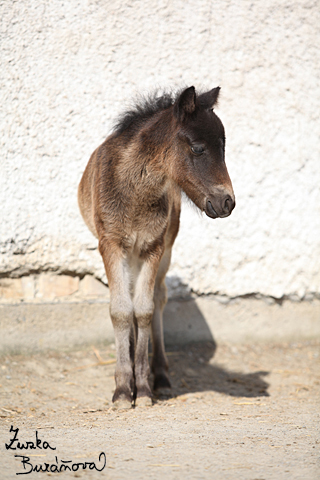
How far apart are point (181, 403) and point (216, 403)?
0.30 meters

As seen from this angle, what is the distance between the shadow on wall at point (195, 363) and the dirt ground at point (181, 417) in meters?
0.02

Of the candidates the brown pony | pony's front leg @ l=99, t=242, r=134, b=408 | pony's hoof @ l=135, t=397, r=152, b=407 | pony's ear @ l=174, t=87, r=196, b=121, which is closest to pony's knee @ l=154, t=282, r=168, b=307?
the brown pony

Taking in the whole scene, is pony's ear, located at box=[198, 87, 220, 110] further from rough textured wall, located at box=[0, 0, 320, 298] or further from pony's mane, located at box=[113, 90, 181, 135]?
rough textured wall, located at box=[0, 0, 320, 298]

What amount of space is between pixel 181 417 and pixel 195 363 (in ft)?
6.96

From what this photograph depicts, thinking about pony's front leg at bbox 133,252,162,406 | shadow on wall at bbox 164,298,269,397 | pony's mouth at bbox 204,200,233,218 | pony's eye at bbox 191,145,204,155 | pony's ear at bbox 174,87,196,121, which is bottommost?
shadow on wall at bbox 164,298,269,397

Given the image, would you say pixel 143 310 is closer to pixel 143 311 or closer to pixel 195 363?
pixel 143 311

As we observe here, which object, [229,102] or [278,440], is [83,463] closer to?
[278,440]

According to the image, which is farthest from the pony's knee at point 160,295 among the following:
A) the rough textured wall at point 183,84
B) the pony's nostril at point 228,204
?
the pony's nostril at point 228,204

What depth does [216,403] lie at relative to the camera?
4059 mm

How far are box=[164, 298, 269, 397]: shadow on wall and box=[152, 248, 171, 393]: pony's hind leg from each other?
0.64 feet

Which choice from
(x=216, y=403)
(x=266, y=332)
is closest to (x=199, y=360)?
(x=266, y=332)

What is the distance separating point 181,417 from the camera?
3.39 m

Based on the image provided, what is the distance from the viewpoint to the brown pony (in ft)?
11.6

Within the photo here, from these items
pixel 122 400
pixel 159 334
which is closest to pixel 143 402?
pixel 122 400
